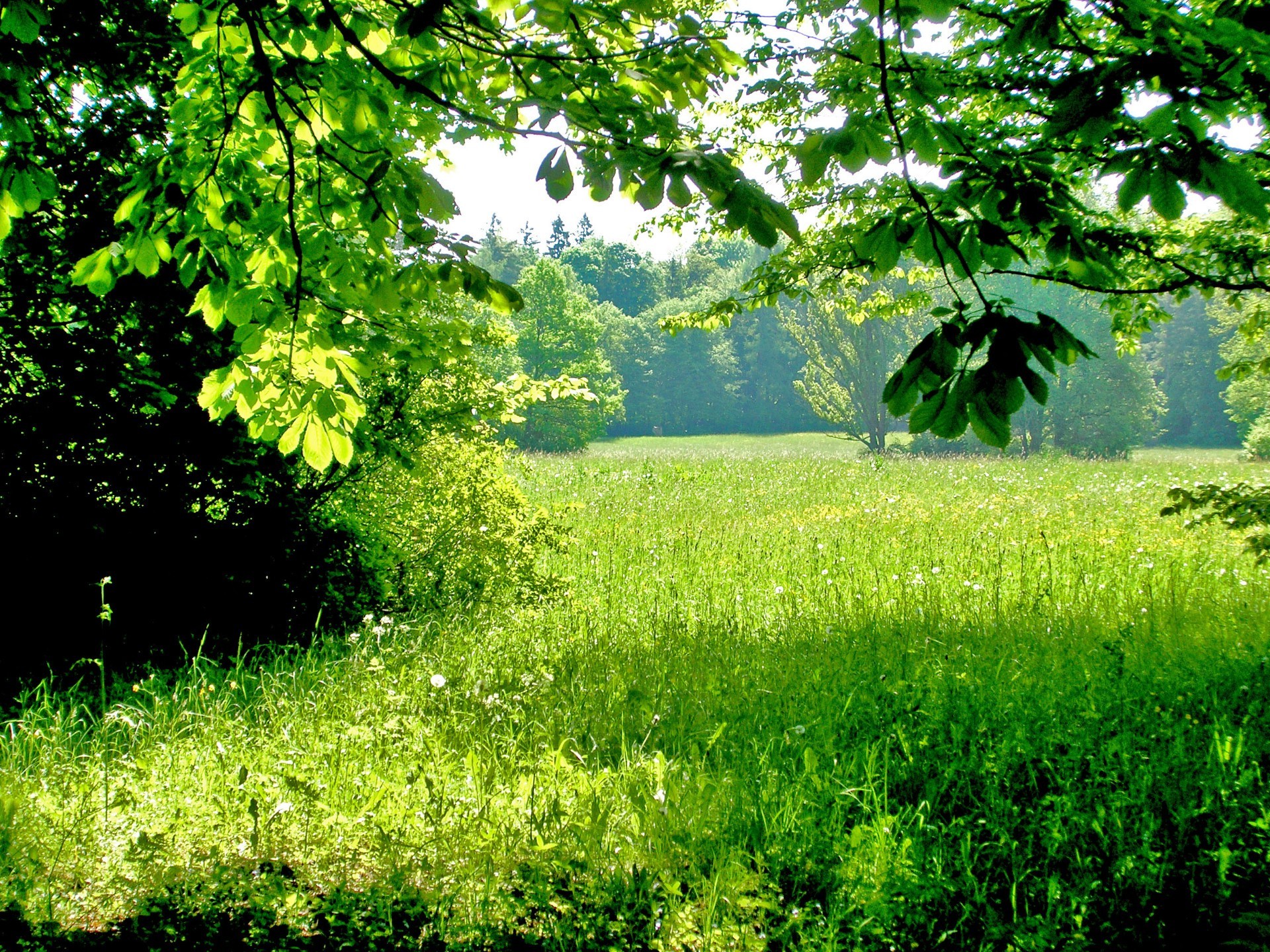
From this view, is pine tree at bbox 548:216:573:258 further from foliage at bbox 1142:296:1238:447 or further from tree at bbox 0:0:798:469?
tree at bbox 0:0:798:469

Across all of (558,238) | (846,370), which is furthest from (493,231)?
(846,370)

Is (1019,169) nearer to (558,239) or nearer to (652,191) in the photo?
(652,191)

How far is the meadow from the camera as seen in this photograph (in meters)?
2.53

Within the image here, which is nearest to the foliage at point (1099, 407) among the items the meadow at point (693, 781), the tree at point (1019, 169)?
the meadow at point (693, 781)

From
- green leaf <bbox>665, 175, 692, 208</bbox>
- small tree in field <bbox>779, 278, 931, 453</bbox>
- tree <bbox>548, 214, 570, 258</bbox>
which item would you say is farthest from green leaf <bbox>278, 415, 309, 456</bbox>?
tree <bbox>548, 214, 570, 258</bbox>

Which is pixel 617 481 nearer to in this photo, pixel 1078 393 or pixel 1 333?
pixel 1 333

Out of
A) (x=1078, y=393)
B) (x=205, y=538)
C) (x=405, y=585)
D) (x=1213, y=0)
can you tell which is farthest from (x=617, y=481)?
(x=1078, y=393)

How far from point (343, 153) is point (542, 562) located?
545 cm

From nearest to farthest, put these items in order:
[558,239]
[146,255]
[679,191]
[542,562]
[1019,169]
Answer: [679,191] → [1019,169] → [146,255] → [542,562] → [558,239]

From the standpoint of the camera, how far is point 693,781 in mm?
3383

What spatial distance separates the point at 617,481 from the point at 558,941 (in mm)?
14550

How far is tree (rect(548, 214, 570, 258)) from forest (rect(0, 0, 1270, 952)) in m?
84.0

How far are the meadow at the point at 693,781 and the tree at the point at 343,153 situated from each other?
155cm

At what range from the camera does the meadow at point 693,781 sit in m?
2.53
